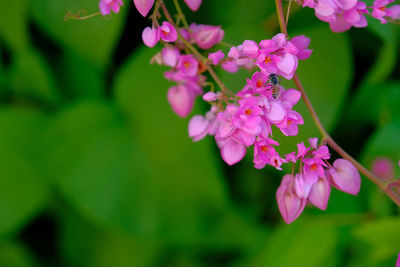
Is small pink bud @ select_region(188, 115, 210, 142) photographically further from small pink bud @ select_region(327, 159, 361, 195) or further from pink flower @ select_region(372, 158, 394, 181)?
pink flower @ select_region(372, 158, 394, 181)

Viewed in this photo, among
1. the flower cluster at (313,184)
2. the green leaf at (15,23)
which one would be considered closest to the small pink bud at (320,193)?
the flower cluster at (313,184)

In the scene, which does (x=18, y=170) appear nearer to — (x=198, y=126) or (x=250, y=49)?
(x=198, y=126)

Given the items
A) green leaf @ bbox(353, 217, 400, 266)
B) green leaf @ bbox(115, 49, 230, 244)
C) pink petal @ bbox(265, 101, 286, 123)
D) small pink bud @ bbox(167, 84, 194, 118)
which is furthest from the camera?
green leaf @ bbox(115, 49, 230, 244)

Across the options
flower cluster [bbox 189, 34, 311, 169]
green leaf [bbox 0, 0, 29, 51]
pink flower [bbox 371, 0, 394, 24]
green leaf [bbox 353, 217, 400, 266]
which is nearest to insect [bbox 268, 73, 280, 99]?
flower cluster [bbox 189, 34, 311, 169]

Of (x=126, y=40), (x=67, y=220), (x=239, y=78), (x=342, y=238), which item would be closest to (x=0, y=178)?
(x=67, y=220)

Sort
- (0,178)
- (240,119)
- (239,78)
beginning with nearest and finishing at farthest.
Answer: (240,119), (239,78), (0,178)

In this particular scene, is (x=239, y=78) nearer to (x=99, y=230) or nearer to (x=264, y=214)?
(x=264, y=214)
